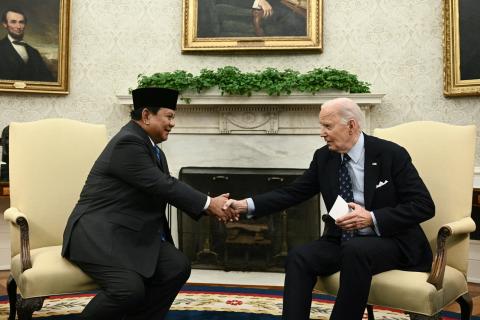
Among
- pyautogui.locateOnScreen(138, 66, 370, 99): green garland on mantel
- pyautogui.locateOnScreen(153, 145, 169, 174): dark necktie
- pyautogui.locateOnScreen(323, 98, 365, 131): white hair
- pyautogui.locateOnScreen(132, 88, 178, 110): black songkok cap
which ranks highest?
pyautogui.locateOnScreen(138, 66, 370, 99): green garland on mantel

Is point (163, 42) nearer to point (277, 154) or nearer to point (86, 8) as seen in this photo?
point (86, 8)

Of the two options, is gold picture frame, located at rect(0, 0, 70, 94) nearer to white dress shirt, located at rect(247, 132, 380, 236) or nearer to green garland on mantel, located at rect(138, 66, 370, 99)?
green garland on mantel, located at rect(138, 66, 370, 99)

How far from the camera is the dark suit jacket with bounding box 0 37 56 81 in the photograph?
5.03 m

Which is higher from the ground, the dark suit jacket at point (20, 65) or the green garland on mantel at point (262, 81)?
the dark suit jacket at point (20, 65)

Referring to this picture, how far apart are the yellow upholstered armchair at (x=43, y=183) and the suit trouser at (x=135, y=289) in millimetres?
166

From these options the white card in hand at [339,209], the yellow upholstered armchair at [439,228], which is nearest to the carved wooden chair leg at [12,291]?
Result: the yellow upholstered armchair at [439,228]

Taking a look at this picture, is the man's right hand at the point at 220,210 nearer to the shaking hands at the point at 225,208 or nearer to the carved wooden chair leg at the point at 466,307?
the shaking hands at the point at 225,208

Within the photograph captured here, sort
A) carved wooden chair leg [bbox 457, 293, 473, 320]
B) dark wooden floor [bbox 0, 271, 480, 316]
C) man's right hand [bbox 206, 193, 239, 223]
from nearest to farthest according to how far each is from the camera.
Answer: carved wooden chair leg [bbox 457, 293, 473, 320] < man's right hand [bbox 206, 193, 239, 223] < dark wooden floor [bbox 0, 271, 480, 316]

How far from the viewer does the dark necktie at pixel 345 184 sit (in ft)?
8.44

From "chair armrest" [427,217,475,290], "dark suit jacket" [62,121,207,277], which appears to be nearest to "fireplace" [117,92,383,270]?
"dark suit jacket" [62,121,207,277]

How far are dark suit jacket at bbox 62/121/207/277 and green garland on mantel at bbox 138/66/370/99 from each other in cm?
205

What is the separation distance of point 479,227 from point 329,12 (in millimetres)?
2641

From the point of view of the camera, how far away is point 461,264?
2.57 meters

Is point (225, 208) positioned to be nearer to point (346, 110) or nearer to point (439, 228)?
point (346, 110)
